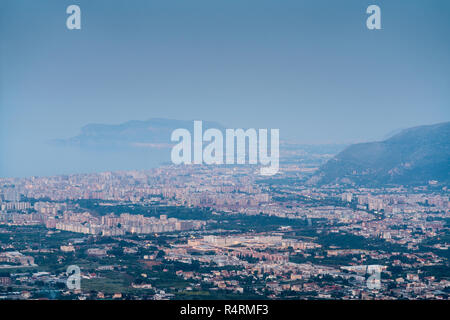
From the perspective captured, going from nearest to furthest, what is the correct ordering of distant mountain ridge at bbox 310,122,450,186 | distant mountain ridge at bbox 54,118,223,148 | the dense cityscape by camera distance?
the dense cityscape, distant mountain ridge at bbox 54,118,223,148, distant mountain ridge at bbox 310,122,450,186

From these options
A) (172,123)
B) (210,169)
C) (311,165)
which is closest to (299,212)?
(311,165)

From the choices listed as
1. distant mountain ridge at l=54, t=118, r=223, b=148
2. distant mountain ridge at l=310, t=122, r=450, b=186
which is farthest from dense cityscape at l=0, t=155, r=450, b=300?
distant mountain ridge at l=54, t=118, r=223, b=148

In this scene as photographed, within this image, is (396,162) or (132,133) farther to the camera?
(396,162)

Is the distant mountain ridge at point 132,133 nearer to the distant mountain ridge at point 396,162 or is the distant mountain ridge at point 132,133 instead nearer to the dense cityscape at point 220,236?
the dense cityscape at point 220,236

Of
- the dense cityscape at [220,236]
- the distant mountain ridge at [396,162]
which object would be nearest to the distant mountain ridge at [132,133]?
the dense cityscape at [220,236]

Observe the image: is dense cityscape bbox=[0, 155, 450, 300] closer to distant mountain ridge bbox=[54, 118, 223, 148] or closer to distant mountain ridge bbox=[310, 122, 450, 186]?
distant mountain ridge bbox=[310, 122, 450, 186]

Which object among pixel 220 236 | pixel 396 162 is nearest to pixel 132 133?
pixel 220 236

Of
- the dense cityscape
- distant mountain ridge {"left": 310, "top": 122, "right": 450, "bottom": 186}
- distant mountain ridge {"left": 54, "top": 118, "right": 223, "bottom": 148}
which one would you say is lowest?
the dense cityscape

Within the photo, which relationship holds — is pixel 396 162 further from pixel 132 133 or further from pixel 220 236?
pixel 132 133
